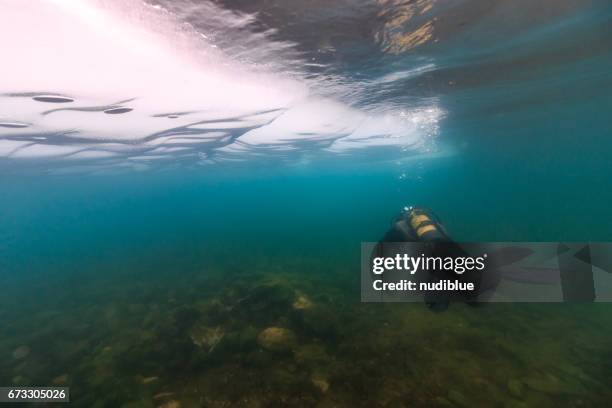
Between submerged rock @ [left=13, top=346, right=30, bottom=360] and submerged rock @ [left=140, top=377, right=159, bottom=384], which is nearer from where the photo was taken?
submerged rock @ [left=140, top=377, right=159, bottom=384]

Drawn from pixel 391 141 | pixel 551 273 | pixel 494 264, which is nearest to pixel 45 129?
pixel 494 264

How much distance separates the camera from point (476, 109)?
15.5m

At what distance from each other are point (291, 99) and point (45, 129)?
7732mm

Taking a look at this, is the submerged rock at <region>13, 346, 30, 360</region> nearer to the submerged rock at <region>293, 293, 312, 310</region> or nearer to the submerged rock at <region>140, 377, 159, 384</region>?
the submerged rock at <region>140, 377, 159, 384</region>

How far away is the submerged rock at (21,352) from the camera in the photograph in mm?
7940

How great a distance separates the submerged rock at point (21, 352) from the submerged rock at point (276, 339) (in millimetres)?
6694

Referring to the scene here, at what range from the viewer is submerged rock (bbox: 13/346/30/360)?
7940mm

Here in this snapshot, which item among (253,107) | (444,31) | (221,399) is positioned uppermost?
(444,31)

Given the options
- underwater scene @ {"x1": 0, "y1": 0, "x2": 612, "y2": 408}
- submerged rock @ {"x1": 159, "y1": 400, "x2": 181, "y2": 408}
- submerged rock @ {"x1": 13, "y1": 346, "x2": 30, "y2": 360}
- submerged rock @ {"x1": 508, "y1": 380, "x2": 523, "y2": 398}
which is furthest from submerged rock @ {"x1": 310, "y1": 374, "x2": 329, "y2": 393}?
submerged rock @ {"x1": 13, "y1": 346, "x2": 30, "y2": 360}

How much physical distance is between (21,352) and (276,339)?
24.5 feet

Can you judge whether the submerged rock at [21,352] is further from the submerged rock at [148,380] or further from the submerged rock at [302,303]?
the submerged rock at [302,303]

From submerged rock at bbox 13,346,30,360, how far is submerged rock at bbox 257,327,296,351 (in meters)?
6.69

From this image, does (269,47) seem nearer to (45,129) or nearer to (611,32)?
(45,129)

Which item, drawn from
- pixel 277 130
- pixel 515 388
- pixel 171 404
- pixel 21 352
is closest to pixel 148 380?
pixel 171 404
